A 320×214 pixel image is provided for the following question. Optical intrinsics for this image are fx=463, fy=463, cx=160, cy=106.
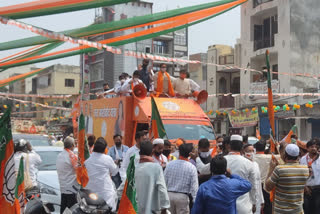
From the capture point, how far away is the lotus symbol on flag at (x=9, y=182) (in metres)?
4.87

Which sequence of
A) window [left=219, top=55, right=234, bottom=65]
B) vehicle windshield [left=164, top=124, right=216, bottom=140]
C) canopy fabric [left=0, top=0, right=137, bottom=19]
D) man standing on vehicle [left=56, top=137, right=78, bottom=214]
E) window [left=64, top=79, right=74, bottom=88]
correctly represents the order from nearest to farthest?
canopy fabric [left=0, top=0, right=137, bottom=19]
man standing on vehicle [left=56, top=137, right=78, bottom=214]
vehicle windshield [left=164, top=124, right=216, bottom=140]
window [left=219, top=55, right=234, bottom=65]
window [left=64, top=79, right=74, bottom=88]

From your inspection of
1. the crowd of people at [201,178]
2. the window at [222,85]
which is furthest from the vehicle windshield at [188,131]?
the window at [222,85]

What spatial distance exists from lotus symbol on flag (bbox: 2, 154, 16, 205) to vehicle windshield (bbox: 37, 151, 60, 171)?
560cm

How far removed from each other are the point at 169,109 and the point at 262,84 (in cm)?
1870

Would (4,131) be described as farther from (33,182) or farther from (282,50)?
(282,50)

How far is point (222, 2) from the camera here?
22.8 ft

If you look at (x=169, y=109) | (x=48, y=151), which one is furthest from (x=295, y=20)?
(x=48, y=151)

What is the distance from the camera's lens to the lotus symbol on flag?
4.87 m

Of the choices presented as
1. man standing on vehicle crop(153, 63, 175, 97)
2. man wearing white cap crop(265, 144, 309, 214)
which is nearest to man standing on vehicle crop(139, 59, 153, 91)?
man standing on vehicle crop(153, 63, 175, 97)

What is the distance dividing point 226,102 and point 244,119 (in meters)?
8.91

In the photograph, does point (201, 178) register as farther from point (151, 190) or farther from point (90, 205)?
point (90, 205)

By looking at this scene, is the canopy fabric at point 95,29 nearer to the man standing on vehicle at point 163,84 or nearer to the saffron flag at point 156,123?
the saffron flag at point 156,123

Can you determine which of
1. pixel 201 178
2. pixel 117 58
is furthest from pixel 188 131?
pixel 117 58

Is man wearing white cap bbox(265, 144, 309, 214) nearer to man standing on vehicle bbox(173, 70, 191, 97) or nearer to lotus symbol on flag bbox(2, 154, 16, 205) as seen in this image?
lotus symbol on flag bbox(2, 154, 16, 205)
